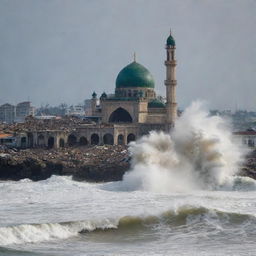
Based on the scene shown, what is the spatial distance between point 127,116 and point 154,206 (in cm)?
3713

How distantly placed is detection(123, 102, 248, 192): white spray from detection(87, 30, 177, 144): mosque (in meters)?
18.6

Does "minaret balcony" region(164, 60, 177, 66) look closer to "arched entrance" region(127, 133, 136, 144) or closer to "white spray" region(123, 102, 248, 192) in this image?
"arched entrance" region(127, 133, 136, 144)

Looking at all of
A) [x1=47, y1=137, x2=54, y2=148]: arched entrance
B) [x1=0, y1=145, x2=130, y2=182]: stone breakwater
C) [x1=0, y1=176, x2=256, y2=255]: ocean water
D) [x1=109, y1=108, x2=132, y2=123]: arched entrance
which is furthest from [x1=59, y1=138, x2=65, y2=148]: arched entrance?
[x1=0, y1=176, x2=256, y2=255]: ocean water

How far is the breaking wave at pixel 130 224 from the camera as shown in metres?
28.1

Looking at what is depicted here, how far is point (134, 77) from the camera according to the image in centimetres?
7294

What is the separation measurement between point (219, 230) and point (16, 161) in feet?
85.2

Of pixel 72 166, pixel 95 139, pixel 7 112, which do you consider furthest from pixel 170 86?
pixel 7 112

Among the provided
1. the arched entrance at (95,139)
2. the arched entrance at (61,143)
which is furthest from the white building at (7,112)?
the arched entrance at (61,143)

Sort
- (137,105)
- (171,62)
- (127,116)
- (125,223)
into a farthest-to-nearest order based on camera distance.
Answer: (127,116), (137,105), (171,62), (125,223)

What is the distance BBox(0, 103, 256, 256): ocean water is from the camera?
89.8ft

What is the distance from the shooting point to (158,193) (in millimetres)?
40250

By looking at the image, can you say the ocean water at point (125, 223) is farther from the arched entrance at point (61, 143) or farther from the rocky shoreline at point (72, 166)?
the arched entrance at point (61, 143)

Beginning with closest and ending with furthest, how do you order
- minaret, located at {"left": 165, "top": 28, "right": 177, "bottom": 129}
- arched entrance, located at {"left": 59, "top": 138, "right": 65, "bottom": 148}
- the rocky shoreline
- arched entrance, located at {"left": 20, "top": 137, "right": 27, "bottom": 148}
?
the rocky shoreline
arched entrance, located at {"left": 20, "top": 137, "right": 27, "bottom": 148}
arched entrance, located at {"left": 59, "top": 138, "right": 65, "bottom": 148}
minaret, located at {"left": 165, "top": 28, "right": 177, "bottom": 129}

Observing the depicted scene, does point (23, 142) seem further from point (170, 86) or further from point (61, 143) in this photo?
point (170, 86)
